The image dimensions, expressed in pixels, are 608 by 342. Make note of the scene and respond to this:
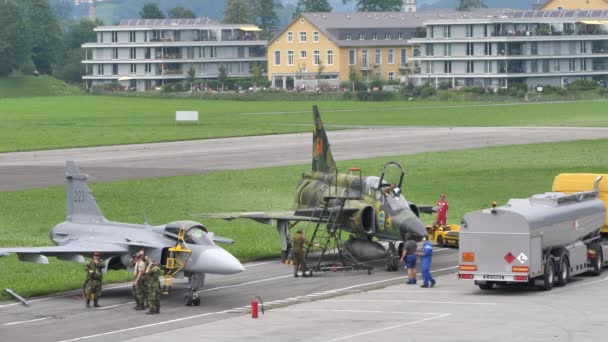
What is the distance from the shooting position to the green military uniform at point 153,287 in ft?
129

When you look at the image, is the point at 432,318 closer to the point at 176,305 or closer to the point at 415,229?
the point at 176,305

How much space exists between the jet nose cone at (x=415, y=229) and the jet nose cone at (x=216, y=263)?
30.7ft

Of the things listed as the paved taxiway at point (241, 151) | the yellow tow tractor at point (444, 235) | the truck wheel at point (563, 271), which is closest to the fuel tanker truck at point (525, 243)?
the truck wheel at point (563, 271)

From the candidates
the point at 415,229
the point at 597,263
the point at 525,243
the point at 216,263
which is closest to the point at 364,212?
the point at 415,229

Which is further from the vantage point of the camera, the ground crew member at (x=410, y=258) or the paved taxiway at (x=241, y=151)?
the paved taxiway at (x=241, y=151)

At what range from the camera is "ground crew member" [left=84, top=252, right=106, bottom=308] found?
4050 centimetres

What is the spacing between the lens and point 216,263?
132 feet

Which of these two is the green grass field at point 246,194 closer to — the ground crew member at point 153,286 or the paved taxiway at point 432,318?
the ground crew member at point 153,286

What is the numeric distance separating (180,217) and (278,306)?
23382 millimetres

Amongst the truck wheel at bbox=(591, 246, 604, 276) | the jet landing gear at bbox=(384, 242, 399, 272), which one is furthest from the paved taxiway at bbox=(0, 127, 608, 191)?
the truck wheel at bbox=(591, 246, 604, 276)

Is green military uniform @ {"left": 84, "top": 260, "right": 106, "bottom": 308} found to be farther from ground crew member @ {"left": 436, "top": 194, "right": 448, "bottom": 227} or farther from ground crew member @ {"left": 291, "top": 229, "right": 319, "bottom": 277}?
ground crew member @ {"left": 436, "top": 194, "right": 448, "bottom": 227}

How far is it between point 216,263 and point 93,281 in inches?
160

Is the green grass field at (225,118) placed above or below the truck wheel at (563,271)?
above

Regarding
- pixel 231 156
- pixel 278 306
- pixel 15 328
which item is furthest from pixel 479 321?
pixel 231 156
